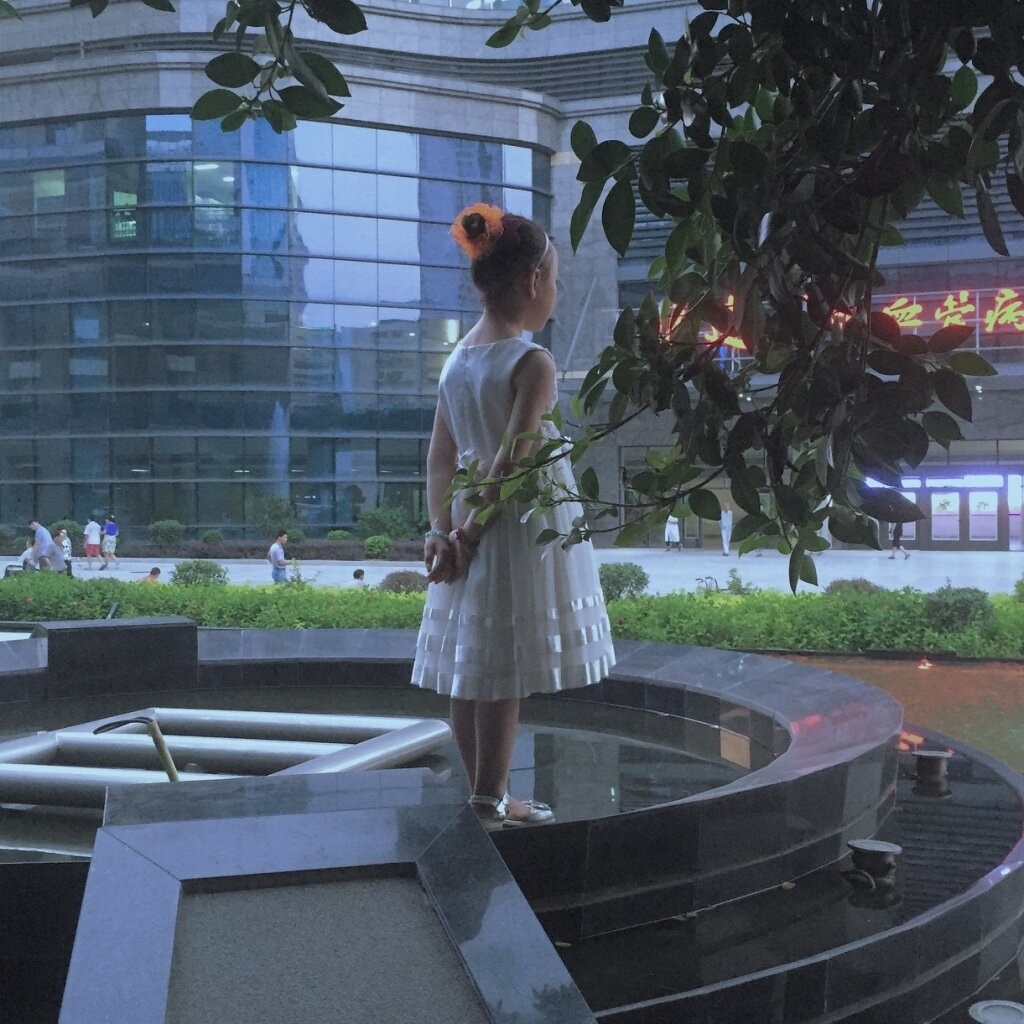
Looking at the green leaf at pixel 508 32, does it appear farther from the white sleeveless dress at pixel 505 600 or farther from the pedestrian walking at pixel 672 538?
the pedestrian walking at pixel 672 538

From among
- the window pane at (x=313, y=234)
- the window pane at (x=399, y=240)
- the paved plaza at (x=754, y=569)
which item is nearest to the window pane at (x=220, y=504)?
the paved plaza at (x=754, y=569)

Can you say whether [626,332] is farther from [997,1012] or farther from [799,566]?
[997,1012]

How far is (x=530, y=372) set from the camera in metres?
3.46

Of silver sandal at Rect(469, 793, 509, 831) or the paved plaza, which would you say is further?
the paved plaza

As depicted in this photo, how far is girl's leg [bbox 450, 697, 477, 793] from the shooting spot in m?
3.65

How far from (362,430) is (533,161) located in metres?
8.62

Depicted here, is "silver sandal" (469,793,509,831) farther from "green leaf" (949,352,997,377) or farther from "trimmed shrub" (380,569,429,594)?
"trimmed shrub" (380,569,429,594)

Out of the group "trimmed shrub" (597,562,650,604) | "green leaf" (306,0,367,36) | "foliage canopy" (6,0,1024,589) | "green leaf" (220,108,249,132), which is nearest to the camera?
"foliage canopy" (6,0,1024,589)

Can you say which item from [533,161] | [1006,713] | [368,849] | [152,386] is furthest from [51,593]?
[533,161]

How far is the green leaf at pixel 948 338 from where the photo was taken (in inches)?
45.0

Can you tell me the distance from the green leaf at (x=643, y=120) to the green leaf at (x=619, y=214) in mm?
A: 149

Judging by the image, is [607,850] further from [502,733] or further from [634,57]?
[634,57]

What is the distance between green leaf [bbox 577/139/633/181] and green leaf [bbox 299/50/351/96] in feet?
1.01

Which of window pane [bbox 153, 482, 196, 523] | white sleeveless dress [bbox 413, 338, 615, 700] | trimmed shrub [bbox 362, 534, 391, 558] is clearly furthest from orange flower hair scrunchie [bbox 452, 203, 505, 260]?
window pane [bbox 153, 482, 196, 523]
